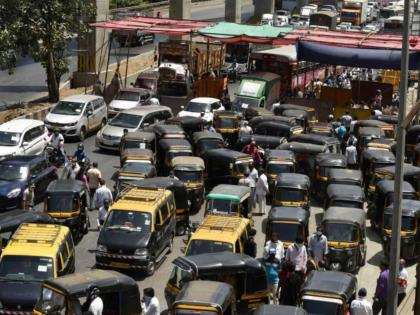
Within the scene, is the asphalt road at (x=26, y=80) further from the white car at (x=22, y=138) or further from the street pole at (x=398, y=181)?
the street pole at (x=398, y=181)

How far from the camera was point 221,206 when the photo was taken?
84.9 ft

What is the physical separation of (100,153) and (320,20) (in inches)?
1943

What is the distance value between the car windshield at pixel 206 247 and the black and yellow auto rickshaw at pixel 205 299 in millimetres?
2938

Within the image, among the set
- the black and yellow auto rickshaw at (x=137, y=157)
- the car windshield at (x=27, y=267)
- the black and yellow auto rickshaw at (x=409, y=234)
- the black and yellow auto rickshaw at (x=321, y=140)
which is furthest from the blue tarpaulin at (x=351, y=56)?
the car windshield at (x=27, y=267)

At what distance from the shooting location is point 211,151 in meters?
31.0

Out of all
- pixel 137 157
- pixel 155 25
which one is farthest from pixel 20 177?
pixel 155 25

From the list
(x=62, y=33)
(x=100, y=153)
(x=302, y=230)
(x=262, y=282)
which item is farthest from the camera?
(x=62, y=33)

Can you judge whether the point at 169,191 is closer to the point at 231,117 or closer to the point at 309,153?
the point at 309,153

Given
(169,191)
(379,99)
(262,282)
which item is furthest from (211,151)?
(379,99)

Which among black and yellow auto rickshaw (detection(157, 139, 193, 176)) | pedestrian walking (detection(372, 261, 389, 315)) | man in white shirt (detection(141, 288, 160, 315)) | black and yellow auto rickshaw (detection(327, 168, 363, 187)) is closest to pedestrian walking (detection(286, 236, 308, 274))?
pedestrian walking (detection(372, 261, 389, 315))

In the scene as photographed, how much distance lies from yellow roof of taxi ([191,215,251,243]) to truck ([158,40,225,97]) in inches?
1048

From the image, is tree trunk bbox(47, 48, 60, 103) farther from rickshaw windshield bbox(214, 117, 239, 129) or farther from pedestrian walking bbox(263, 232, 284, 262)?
pedestrian walking bbox(263, 232, 284, 262)

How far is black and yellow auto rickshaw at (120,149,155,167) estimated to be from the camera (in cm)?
3025

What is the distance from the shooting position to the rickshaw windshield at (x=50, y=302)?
17.4m
